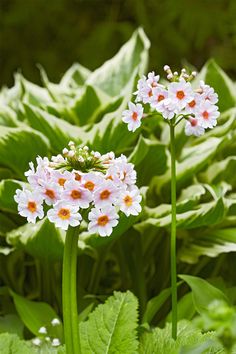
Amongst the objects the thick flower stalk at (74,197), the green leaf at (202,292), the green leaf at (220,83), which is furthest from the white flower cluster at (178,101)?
the green leaf at (220,83)

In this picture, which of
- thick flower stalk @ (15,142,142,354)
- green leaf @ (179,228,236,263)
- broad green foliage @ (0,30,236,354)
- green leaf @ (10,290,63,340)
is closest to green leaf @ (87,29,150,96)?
broad green foliage @ (0,30,236,354)

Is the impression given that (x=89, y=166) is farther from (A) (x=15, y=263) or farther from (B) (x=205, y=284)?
(A) (x=15, y=263)

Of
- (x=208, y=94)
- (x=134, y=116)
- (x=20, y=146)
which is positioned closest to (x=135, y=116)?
(x=134, y=116)

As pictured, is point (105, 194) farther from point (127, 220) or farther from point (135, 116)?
point (127, 220)

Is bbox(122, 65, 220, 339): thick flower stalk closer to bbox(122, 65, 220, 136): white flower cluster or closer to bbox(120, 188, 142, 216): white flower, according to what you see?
bbox(122, 65, 220, 136): white flower cluster

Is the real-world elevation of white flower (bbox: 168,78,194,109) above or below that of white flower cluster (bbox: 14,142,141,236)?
above

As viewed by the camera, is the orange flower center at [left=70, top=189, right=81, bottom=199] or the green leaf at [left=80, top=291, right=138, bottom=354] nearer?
the orange flower center at [left=70, top=189, right=81, bottom=199]
